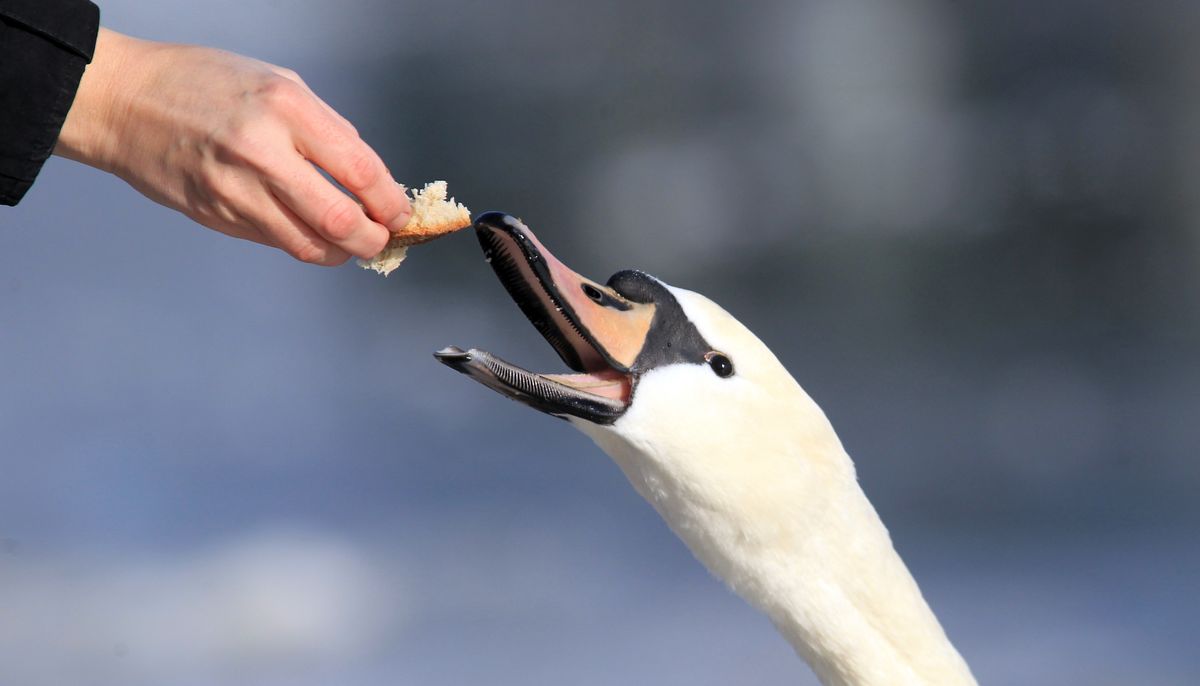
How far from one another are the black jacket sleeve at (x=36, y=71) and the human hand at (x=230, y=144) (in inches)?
2.1

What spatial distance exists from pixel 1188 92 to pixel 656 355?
251 inches

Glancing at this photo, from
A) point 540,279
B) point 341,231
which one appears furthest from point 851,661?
point 341,231

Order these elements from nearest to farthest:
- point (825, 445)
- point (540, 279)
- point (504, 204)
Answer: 1. point (540, 279)
2. point (825, 445)
3. point (504, 204)

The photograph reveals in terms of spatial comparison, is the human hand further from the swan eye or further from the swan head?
the swan eye

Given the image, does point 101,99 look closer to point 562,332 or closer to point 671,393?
point 562,332

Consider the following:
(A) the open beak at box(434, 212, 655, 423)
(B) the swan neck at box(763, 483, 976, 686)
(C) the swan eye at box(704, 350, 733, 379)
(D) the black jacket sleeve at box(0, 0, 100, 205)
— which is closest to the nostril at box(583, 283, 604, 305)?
(A) the open beak at box(434, 212, 655, 423)

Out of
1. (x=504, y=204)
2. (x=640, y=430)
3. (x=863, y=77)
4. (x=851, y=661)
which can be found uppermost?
(x=863, y=77)

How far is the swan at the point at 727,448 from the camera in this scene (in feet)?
4.14

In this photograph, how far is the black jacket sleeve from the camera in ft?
3.51

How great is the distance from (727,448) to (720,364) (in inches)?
3.4

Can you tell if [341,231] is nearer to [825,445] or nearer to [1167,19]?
[825,445]

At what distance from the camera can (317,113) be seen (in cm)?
112

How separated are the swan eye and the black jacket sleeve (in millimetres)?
638

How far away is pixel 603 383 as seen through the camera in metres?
1.31
